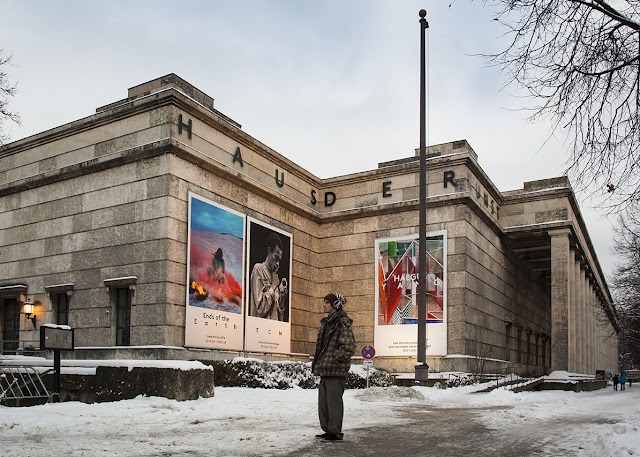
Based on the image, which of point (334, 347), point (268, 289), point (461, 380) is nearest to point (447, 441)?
point (334, 347)

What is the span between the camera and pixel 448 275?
2983 centimetres

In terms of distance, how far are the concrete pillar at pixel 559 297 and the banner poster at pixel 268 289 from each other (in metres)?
15.3

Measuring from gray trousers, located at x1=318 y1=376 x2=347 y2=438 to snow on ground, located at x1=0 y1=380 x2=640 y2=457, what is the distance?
13.7 inches

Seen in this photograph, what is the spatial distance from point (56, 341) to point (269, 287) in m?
Result: 13.8

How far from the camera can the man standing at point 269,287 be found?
27144 mm

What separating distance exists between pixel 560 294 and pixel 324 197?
1378 centimetres

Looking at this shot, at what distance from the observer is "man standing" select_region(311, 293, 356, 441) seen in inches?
370

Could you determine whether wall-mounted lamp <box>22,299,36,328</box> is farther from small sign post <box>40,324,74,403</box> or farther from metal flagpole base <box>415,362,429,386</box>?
metal flagpole base <box>415,362,429,386</box>

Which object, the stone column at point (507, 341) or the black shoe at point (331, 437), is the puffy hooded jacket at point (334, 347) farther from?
the stone column at point (507, 341)

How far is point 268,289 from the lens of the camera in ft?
92.1

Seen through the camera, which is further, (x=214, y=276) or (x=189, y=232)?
(x=214, y=276)

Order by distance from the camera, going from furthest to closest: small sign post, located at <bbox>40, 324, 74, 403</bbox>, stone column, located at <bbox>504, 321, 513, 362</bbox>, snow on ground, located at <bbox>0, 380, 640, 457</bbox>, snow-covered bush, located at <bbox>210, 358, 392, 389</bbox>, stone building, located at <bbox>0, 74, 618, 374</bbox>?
stone column, located at <bbox>504, 321, 513, 362</bbox>, stone building, located at <bbox>0, 74, 618, 374</bbox>, snow-covered bush, located at <bbox>210, 358, 392, 389</bbox>, small sign post, located at <bbox>40, 324, 74, 403</bbox>, snow on ground, located at <bbox>0, 380, 640, 457</bbox>

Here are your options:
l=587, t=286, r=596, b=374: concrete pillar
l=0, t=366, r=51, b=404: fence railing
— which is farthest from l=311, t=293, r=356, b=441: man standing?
l=587, t=286, r=596, b=374: concrete pillar

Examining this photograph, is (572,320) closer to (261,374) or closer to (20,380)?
(261,374)
